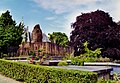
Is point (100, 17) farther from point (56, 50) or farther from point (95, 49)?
point (56, 50)

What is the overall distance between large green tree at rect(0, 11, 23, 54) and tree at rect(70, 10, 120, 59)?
31.9ft

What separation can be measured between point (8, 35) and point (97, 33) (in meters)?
14.6

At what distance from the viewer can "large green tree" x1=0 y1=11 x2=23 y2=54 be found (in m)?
40.9

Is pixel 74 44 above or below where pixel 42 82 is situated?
above

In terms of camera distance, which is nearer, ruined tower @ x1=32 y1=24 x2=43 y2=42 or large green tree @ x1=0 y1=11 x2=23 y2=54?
large green tree @ x1=0 y1=11 x2=23 y2=54

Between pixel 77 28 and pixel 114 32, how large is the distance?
23.4ft

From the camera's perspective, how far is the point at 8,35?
1612 inches

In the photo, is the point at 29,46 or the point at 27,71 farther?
the point at 29,46

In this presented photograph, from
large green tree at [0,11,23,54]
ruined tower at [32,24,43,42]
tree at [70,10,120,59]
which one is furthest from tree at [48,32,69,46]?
large green tree at [0,11,23,54]

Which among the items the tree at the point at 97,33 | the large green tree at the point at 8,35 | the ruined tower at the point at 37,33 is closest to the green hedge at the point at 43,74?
the large green tree at the point at 8,35

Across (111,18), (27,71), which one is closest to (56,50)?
(111,18)

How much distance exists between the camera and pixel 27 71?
16172 mm

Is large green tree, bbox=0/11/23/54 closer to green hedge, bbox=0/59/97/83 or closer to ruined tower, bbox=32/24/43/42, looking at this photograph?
ruined tower, bbox=32/24/43/42

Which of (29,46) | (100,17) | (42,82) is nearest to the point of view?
(42,82)
